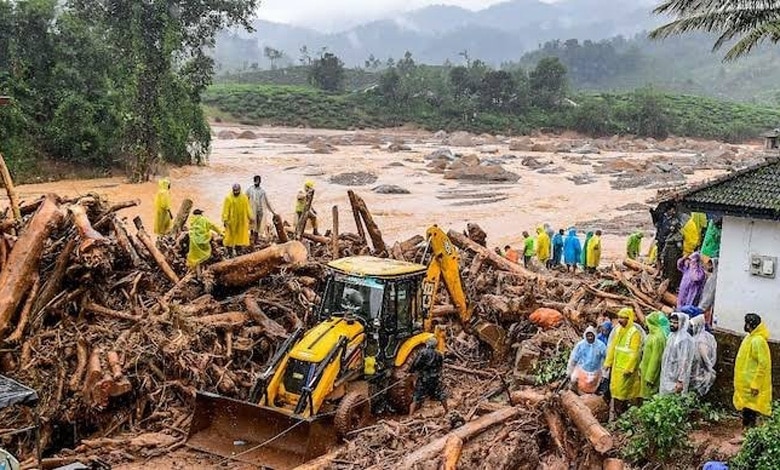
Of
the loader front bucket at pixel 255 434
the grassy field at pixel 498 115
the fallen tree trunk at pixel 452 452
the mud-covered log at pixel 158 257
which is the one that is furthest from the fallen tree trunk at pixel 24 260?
the grassy field at pixel 498 115

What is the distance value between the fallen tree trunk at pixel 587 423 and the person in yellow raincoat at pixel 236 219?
25.4 ft

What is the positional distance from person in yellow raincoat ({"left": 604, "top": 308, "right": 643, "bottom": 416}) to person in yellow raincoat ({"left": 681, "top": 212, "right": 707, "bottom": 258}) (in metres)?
6.75

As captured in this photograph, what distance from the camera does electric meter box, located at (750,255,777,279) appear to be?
11.7 m

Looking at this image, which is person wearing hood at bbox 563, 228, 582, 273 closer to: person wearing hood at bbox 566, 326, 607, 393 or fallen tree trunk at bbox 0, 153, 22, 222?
person wearing hood at bbox 566, 326, 607, 393

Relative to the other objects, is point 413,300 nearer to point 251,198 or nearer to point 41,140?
point 251,198

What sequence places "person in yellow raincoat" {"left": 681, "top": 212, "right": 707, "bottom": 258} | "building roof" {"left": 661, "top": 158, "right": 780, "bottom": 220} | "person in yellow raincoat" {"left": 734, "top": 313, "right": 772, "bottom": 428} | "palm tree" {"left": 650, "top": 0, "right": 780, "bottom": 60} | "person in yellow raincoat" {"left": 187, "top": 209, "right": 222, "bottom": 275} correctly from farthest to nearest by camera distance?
"palm tree" {"left": 650, "top": 0, "right": 780, "bottom": 60}
"person in yellow raincoat" {"left": 681, "top": 212, "right": 707, "bottom": 258}
"person in yellow raincoat" {"left": 187, "top": 209, "right": 222, "bottom": 275}
"building roof" {"left": 661, "top": 158, "right": 780, "bottom": 220}
"person in yellow raincoat" {"left": 734, "top": 313, "right": 772, "bottom": 428}

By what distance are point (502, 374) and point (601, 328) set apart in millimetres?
2932

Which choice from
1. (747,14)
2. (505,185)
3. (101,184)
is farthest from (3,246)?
(505,185)

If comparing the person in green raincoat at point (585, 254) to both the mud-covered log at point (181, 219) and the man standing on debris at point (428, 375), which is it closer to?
the mud-covered log at point (181, 219)

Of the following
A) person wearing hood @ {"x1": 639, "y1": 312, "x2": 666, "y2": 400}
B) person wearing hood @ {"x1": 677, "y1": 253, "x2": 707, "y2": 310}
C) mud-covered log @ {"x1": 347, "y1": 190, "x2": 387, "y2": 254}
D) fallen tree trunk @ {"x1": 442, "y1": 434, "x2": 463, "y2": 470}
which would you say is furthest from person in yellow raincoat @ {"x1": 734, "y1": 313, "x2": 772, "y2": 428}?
mud-covered log @ {"x1": 347, "y1": 190, "x2": 387, "y2": 254}

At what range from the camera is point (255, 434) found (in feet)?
34.4

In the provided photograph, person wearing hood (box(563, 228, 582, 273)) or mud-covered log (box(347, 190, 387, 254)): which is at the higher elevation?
mud-covered log (box(347, 190, 387, 254))

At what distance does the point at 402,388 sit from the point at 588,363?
8.27 feet

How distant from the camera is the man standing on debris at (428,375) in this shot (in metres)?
11.9
